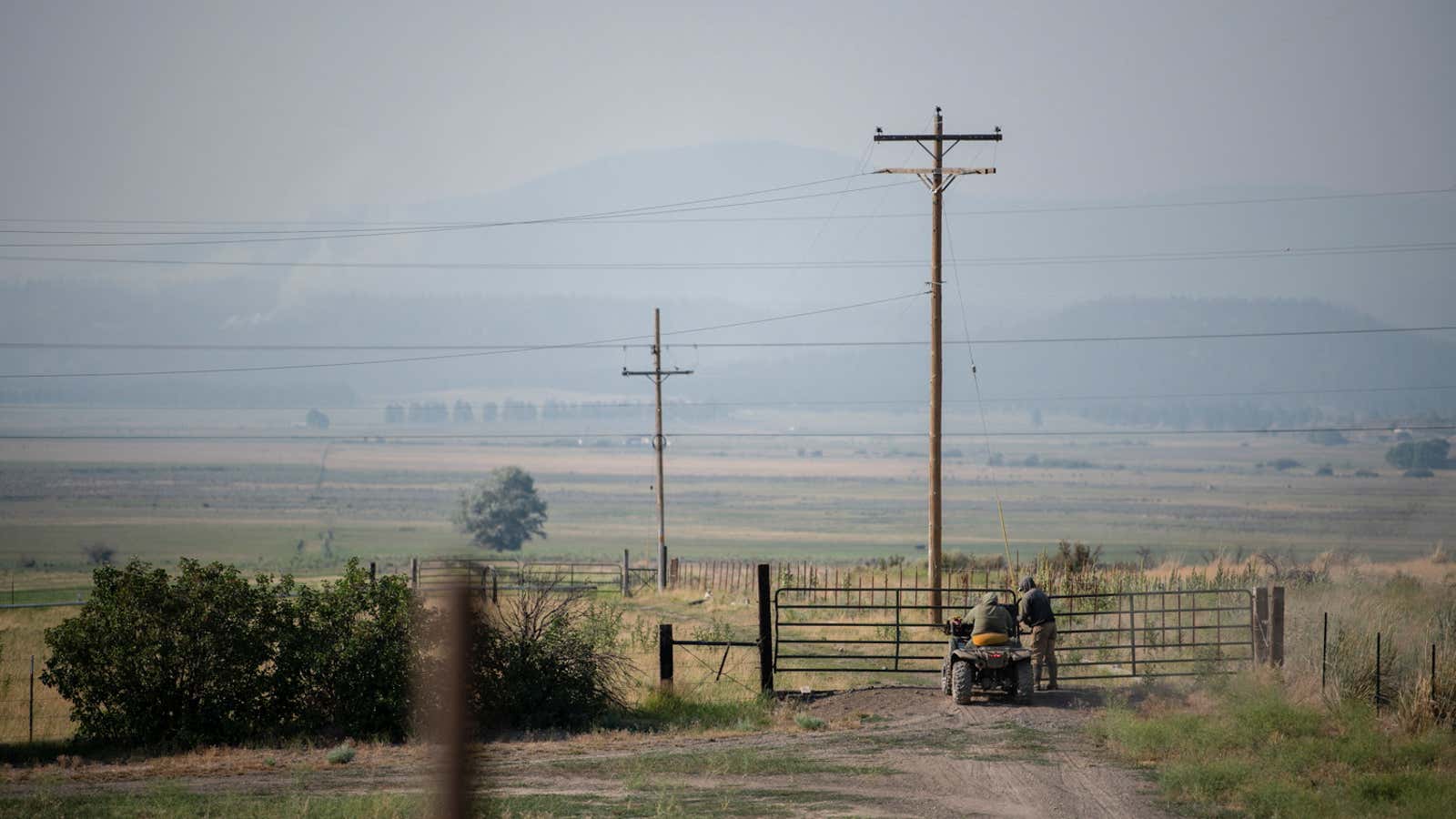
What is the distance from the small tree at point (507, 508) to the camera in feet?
384

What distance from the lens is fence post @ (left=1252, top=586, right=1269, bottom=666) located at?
2295cm

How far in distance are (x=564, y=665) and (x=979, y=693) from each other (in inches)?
276

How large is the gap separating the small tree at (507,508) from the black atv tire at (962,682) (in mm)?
95147

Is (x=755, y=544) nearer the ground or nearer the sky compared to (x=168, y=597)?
nearer the ground

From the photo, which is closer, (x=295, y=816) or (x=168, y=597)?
(x=295, y=816)

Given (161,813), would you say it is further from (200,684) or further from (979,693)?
(979,693)

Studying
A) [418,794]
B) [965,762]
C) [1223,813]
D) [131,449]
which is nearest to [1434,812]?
→ [1223,813]

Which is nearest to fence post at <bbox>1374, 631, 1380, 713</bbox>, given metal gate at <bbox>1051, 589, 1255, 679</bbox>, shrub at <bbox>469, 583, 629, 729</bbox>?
metal gate at <bbox>1051, 589, 1255, 679</bbox>

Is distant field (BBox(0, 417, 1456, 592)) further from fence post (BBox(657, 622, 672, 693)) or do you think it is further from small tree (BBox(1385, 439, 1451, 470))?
fence post (BBox(657, 622, 672, 693))

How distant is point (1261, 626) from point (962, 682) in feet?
19.1

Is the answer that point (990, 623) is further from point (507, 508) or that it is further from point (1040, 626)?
point (507, 508)

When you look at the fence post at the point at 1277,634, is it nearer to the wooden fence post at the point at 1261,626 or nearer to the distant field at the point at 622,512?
the wooden fence post at the point at 1261,626

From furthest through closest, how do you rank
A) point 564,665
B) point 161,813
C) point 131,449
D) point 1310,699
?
point 131,449 → point 564,665 → point 1310,699 → point 161,813

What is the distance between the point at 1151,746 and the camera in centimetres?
1786
